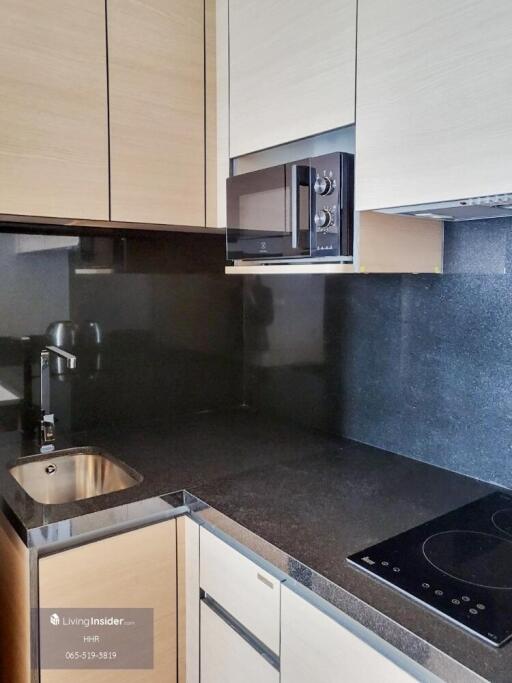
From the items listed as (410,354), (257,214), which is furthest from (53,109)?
(410,354)

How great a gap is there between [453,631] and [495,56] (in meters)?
0.95

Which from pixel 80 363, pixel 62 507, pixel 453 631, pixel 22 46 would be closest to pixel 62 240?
pixel 80 363

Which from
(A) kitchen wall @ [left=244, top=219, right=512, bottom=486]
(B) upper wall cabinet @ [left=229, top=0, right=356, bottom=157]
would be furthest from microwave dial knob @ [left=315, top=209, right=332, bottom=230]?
(A) kitchen wall @ [left=244, top=219, right=512, bottom=486]

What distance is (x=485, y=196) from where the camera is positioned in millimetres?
1038

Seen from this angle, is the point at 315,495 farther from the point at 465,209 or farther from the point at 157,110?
the point at 157,110

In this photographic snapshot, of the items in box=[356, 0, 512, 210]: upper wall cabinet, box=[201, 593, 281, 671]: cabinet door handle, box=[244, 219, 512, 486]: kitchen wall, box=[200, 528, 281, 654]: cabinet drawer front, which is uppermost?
box=[356, 0, 512, 210]: upper wall cabinet

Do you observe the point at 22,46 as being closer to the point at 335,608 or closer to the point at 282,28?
the point at 282,28

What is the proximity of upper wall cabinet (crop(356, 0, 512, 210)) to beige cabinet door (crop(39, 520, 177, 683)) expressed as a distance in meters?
0.94

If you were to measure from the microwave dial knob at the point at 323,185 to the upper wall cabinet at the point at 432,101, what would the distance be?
0.22 feet

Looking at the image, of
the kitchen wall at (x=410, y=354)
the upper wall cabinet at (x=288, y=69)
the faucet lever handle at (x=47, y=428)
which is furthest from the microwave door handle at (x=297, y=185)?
the faucet lever handle at (x=47, y=428)

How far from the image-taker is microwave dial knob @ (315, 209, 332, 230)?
1321mm

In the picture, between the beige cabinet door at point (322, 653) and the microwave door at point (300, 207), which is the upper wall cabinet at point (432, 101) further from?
the beige cabinet door at point (322, 653)

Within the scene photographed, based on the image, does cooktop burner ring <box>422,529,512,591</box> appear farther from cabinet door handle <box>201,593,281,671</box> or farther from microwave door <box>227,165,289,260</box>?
microwave door <box>227,165,289,260</box>

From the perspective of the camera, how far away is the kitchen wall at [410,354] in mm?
1424
